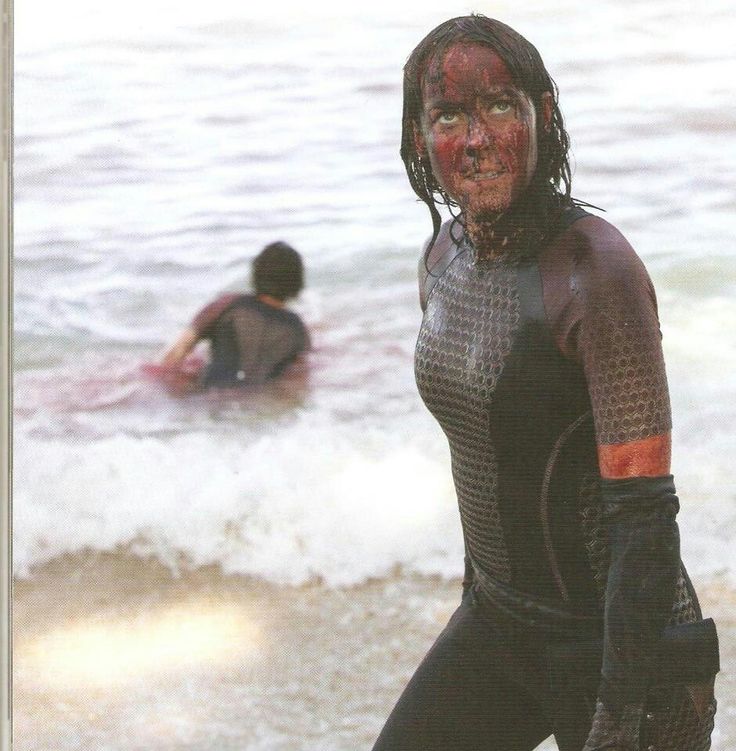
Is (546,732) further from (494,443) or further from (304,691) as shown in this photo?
(304,691)

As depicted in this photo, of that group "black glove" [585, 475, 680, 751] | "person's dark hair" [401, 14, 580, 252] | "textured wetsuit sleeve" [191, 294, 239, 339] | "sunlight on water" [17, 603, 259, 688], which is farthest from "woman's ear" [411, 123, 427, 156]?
"textured wetsuit sleeve" [191, 294, 239, 339]

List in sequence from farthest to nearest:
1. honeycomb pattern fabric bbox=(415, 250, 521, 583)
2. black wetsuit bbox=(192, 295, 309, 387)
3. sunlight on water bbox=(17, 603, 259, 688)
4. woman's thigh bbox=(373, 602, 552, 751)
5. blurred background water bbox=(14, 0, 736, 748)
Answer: black wetsuit bbox=(192, 295, 309, 387) → blurred background water bbox=(14, 0, 736, 748) → sunlight on water bbox=(17, 603, 259, 688) → woman's thigh bbox=(373, 602, 552, 751) → honeycomb pattern fabric bbox=(415, 250, 521, 583)

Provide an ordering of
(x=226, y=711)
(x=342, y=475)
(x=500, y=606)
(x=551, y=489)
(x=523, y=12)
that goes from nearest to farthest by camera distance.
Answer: (x=551, y=489), (x=500, y=606), (x=226, y=711), (x=523, y=12), (x=342, y=475)

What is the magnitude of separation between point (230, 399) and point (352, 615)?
0.58m

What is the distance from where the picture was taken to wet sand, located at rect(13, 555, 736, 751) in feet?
7.77

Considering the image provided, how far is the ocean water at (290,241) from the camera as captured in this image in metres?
2.64

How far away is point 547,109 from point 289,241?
5.56 ft

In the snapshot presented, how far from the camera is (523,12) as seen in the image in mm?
2582

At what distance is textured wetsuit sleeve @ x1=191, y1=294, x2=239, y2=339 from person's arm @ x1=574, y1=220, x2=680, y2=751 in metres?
1.76

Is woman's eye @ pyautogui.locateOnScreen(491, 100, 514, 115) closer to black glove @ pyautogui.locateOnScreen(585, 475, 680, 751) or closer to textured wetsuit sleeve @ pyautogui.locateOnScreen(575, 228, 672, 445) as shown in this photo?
textured wetsuit sleeve @ pyautogui.locateOnScreen(575, 228, 672, 445)

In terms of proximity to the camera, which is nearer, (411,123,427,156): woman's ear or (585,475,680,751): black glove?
(585,475,680,751): black glove

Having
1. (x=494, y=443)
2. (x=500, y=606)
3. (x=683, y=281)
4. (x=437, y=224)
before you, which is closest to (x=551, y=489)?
(x=494, y=443)

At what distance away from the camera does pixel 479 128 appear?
121 cm

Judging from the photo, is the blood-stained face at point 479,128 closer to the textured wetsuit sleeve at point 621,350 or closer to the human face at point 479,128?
the human face at point 479,128
